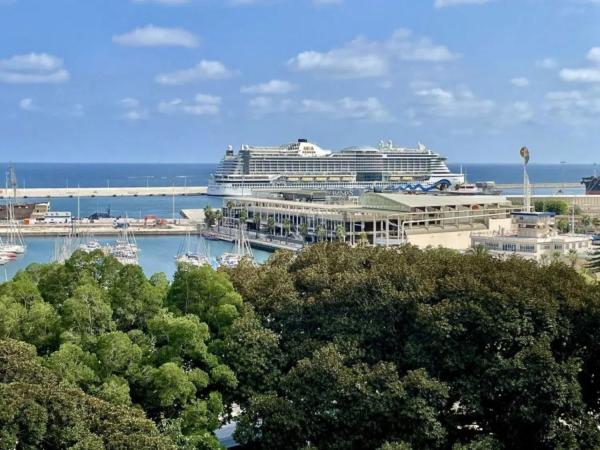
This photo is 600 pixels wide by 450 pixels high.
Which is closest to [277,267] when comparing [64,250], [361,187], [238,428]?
[238,428]

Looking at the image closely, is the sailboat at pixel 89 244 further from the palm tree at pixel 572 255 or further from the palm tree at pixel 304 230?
the palm tree at pixel 572 255

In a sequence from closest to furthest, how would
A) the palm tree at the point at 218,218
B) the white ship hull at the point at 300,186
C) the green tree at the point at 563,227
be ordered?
the green tree at the point at 563,227, the palm tree at the point at 218,218, the white ship hull at the point at 300,186

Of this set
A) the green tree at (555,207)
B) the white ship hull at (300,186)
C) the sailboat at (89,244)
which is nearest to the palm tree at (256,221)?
the sailboat at (89,244)

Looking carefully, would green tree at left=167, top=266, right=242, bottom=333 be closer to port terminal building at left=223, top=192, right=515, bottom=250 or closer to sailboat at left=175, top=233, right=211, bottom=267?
sailboat at left=175, top=233, right=211, bottom=267

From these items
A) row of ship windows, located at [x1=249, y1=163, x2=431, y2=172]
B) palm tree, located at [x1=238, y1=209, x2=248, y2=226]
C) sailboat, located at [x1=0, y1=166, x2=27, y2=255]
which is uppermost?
row of ship windows, located at [x1=249, y1=163, x2=431, y2=172]

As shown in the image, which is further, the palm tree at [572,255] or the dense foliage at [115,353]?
the palm tree at [572,255]

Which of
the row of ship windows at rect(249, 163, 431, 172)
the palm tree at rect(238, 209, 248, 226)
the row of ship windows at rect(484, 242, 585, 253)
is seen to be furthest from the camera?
the row of ship windows at rect(249, 163, 431, 172)

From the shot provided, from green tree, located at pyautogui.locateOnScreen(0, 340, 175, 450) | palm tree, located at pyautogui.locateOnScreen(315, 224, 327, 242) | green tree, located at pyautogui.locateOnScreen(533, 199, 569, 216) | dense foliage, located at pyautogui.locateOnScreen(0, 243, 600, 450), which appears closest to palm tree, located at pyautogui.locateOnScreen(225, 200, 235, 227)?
palm tree, located at pyautogui.locateOnScreen(315, 224, 327, 242)
